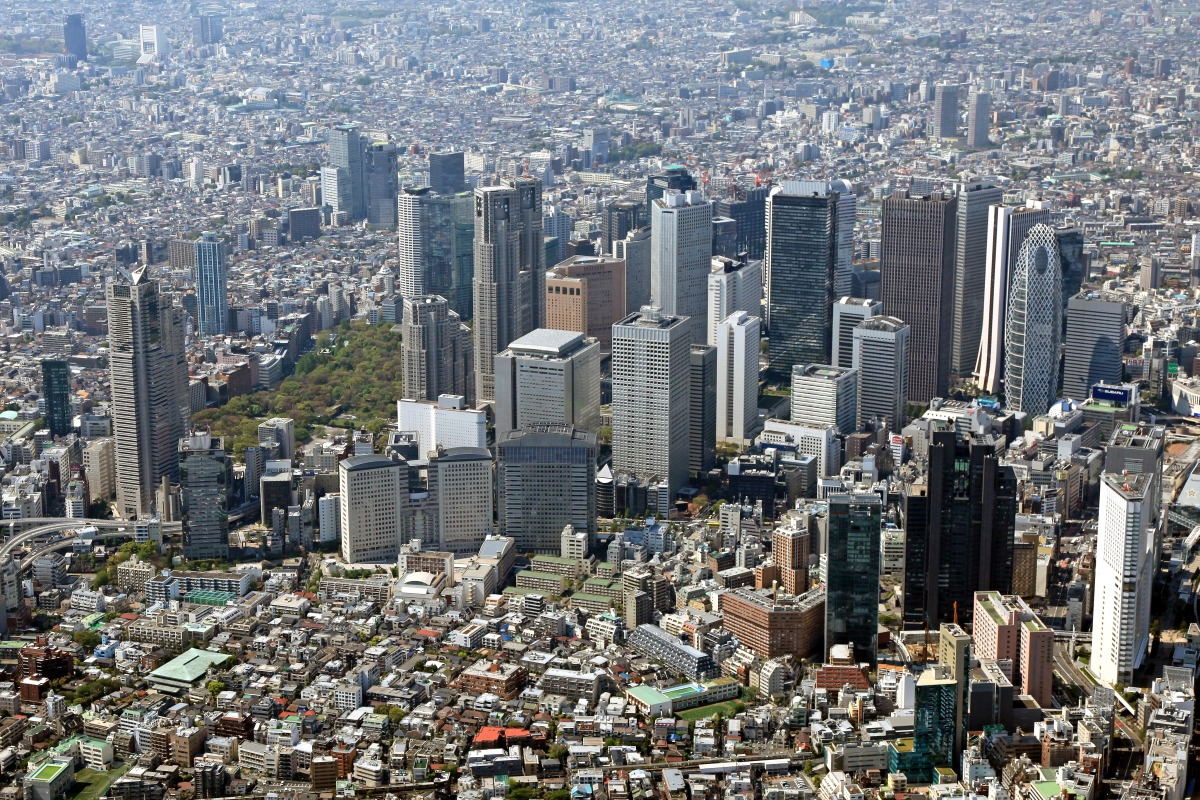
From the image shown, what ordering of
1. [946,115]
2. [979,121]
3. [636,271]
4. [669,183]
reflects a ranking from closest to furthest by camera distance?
[636,271] < [669,183] < [979,121] < [946,115]

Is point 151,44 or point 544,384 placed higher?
point 151,44

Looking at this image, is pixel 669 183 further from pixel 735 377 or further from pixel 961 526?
pixel 961 526

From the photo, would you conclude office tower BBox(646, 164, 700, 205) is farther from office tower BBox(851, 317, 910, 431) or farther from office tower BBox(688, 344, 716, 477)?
office tower BBox(688, 344, 716, 477)

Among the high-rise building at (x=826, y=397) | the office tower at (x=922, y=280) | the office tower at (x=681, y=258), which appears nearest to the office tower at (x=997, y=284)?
the office tower at (x=922, y=280)

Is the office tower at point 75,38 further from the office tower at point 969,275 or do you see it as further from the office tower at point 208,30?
the office tower at point 969,275

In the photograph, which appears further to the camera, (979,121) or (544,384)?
(979,121)

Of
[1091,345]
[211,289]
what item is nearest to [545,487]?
[1091,345]
